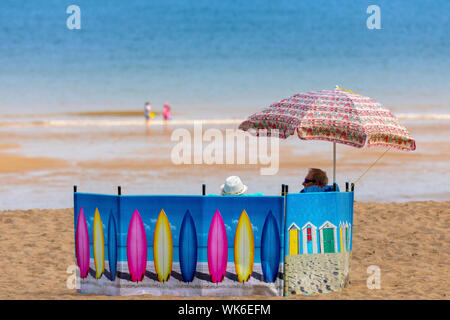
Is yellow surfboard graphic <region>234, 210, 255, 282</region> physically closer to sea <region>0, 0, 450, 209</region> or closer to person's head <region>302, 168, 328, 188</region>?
person's head <region>302, 168, 328, 188</region>

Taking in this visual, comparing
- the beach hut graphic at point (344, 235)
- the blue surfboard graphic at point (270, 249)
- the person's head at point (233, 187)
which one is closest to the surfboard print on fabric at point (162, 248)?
the person's head at point (233, 187)

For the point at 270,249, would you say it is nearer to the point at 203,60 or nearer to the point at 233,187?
the point at 233,187

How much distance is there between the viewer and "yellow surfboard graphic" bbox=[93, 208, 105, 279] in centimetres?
802

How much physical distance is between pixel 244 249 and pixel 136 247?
1086mm

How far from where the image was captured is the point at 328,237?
325 inches

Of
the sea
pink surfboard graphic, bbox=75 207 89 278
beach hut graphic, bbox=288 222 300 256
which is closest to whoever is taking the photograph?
beach hut graphic, bbox=288 222 300 256

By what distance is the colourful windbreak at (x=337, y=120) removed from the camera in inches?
330

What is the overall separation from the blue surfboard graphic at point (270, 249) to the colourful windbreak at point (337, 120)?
1.06 m

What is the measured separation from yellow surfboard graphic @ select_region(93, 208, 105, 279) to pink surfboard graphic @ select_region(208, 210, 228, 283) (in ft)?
3.67

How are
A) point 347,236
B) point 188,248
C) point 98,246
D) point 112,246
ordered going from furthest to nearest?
point 347,236 → point 98,246 → point 112,246 → point 188,248

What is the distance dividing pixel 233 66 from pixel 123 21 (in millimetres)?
Answer: 26063

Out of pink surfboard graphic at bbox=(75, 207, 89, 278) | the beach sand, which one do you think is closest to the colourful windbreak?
the beach sand

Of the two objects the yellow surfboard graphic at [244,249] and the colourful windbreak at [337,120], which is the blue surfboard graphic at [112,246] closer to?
the yellow surfboard graphic at [244,249]

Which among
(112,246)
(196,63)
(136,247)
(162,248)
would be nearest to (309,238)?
(162,248)
